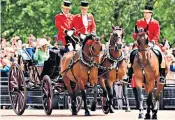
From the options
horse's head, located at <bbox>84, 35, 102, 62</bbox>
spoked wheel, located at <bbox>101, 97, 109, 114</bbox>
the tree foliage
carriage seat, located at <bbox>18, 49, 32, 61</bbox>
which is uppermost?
the tree foliage

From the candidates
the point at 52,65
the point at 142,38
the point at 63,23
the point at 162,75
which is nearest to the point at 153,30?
the point at 162,75

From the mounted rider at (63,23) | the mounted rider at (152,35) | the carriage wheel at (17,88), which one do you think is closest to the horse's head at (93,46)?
the mounted rider at (63,23)

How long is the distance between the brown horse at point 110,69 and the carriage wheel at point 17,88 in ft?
7.39

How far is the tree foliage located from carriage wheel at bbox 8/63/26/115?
70.0 ft

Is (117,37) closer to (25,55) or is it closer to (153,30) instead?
(153,30)

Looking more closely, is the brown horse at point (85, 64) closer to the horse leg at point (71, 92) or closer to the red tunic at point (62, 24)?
the horse leg at point (71, 92)

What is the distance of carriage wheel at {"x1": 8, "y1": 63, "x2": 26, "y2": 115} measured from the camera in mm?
26877

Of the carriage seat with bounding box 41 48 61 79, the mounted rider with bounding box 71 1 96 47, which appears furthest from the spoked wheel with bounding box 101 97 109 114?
the mounted rider with bounding box 71 1 96 47

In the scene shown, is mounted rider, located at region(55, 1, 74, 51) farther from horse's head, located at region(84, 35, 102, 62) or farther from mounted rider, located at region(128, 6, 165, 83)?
mounted rider, located at region(128, 6, 165, 83)

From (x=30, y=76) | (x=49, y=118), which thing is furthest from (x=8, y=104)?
(x=49, y=118)

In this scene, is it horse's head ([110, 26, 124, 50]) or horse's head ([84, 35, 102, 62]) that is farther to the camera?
horse's head ([110, 26, 124, 50])

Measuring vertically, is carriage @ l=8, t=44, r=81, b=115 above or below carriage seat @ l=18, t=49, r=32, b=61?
below

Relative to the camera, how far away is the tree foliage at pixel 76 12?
49275mm

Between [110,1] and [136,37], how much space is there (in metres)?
25.6
